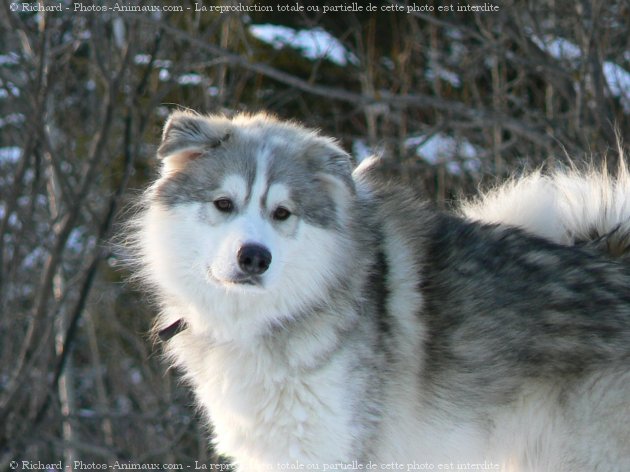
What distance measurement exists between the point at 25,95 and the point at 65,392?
2.92 metres

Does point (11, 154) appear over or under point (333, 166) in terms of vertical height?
under

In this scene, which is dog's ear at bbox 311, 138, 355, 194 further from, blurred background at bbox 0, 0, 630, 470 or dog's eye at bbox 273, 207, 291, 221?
blurred background at bbox 0, 0, 630, 470

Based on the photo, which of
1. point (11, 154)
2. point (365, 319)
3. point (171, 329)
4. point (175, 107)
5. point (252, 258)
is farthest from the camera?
point (11, 154)

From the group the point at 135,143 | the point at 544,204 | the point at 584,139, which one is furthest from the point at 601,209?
the point at 135,143

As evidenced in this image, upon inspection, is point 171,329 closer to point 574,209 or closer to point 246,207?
point 246,207

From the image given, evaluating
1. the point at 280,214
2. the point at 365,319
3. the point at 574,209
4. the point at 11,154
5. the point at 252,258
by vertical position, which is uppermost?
the point at 574,209

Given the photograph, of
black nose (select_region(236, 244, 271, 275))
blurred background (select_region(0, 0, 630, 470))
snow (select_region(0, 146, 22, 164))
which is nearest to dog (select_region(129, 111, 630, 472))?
black nose (select_region(236, 244, 271, 275))

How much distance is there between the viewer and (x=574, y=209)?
382 centimetres

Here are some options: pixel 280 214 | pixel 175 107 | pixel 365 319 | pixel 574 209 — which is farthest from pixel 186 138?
pixel 175 107

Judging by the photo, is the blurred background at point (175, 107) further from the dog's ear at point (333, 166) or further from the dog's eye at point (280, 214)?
the dog's eye at point (280, 214)

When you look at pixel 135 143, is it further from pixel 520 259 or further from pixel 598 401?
pixel 598 401

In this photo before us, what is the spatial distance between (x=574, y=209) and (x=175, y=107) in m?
5.03

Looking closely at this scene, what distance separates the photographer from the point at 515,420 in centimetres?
346

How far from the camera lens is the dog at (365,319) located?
3320mm
